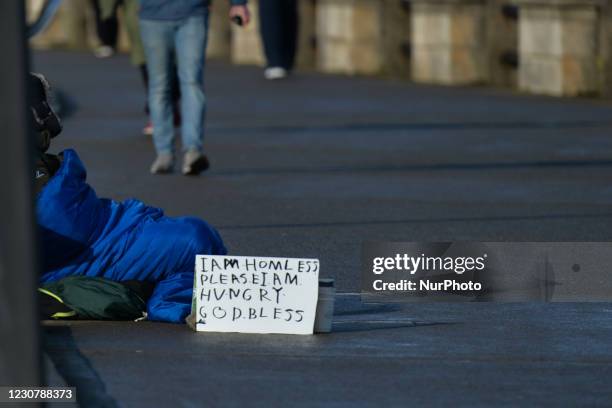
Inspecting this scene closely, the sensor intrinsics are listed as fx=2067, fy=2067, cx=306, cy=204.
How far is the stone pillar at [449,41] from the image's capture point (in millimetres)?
21969

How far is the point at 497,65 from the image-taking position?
2175 centimetres

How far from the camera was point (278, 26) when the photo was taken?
22.7m

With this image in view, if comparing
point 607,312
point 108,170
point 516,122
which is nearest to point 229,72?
point 516,122

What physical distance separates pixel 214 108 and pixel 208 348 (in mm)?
12796

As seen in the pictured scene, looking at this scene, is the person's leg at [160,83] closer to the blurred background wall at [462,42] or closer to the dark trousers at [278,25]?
the blurred background wall at [462,42]

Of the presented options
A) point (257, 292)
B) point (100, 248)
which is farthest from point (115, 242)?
point (257, 292)

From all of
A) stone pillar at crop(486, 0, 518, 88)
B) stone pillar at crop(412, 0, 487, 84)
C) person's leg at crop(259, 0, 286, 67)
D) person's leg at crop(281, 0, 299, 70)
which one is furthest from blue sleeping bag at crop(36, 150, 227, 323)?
person's leg at crop(281, 0, 299, 70)

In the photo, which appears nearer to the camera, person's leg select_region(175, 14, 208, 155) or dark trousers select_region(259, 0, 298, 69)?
person's leg select_region(175, 14, 208, 155)

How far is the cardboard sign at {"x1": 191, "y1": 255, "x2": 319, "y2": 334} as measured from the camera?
7238 mm

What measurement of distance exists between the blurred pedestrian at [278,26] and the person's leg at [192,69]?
30.9ft

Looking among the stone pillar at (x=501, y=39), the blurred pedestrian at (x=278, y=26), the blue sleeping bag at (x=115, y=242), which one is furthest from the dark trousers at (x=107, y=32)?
the blue sleeping bag at (x=115, y=242)

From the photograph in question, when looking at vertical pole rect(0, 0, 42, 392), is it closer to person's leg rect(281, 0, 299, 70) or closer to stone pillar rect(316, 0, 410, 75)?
person's leg rect(281, 0, 299, 70)

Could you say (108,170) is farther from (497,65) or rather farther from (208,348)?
(497,65)

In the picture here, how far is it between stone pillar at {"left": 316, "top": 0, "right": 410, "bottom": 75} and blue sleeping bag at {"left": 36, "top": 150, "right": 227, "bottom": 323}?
642 inches
